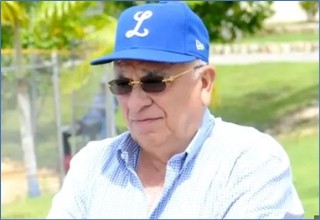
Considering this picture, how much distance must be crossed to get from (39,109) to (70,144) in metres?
0.60

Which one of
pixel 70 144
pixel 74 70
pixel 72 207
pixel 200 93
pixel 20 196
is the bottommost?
pixel 20 196

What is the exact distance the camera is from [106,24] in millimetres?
8469

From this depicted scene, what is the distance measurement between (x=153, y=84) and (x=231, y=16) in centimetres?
1255

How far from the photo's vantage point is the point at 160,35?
1.80 metres

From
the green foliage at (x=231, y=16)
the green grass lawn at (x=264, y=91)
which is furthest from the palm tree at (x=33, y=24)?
the green grass lawn at (x=264, y=91)

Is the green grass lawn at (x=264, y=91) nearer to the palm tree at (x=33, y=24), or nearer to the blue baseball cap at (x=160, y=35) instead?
the palm tree at (x=33, y=24)

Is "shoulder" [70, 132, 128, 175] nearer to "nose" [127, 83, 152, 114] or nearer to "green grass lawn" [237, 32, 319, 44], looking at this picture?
"nose" [127, 83, 152, 114]

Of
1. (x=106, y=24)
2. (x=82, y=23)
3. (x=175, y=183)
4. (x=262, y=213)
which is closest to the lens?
(x=262, y=213)

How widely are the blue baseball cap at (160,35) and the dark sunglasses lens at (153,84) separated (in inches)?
1.8

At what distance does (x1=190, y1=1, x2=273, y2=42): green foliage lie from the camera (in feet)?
43.5

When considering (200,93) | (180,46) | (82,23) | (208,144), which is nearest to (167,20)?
(180,46)

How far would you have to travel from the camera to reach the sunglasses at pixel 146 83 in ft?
5.88

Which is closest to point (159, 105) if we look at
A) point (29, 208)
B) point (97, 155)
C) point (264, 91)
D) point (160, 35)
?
point (160, 35)

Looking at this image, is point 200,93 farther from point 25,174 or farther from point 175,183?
point 25,174
